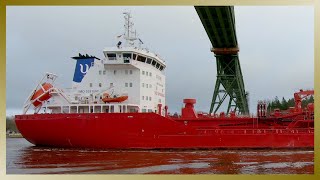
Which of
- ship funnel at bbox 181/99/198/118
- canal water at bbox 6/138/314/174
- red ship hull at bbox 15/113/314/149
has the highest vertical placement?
ship funnel at bbox 181/99/198/118

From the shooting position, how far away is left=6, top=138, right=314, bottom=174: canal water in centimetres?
670

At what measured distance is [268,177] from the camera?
5574 millimetres

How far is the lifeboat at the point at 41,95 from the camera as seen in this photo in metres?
9.60

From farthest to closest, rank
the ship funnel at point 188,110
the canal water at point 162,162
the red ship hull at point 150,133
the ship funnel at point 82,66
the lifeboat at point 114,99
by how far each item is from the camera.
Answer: the ship funnel at point 82,66 < the ship funnel at point 188,110 < the lifeboat at point 114,99 < the red ship hull at point 150,133 < the canal water at point 162,162

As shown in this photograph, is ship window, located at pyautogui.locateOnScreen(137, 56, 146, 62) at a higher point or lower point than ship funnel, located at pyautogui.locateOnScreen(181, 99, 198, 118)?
higher

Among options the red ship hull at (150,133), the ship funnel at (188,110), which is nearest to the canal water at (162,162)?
the red ship hull at (150,133)

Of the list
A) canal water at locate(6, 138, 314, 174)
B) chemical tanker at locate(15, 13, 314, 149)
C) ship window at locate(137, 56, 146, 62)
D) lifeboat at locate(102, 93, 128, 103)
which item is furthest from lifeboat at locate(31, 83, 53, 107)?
ship window at locate(137, 56, 146, 62)

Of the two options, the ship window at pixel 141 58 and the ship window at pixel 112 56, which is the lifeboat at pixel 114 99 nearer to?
the ship window at pixel 112 56

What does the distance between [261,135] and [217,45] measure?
3065 mm

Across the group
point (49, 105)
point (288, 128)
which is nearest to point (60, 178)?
point (49, 105)

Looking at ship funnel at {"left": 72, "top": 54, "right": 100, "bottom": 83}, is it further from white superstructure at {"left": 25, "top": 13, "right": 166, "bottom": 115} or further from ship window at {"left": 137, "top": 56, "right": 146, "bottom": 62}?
ship window at {"left": 137, "top": 56, "right": 146, "bottom": 62}

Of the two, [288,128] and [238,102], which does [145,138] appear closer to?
[288,128]

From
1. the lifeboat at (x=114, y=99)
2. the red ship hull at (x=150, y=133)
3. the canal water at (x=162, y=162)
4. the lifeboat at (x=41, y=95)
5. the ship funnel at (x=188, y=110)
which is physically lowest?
the canal water at (x=162, y=162)

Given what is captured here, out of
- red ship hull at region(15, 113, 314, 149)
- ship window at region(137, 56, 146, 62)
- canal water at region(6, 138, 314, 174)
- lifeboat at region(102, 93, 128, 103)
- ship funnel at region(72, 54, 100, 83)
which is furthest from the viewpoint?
ship funnel at region(72, 54, 100, 83)
